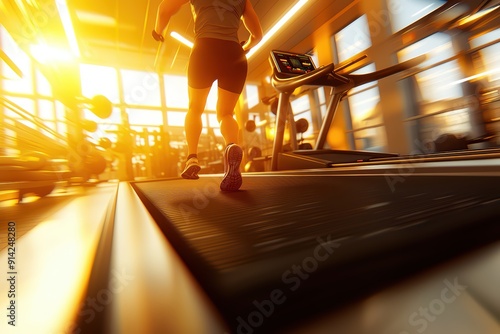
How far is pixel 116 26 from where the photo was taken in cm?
553

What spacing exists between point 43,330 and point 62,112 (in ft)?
12.7

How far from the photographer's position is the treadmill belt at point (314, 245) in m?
0.33

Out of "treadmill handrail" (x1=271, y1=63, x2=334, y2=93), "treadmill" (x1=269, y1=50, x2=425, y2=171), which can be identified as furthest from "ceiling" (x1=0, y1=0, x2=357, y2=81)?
"treadmill handrail" (x1=271, y1=63, x2=334, y2=93)

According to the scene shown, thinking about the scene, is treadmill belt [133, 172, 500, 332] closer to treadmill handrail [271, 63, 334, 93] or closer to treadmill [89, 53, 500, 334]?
treadmill [89, 53, 500, 334]

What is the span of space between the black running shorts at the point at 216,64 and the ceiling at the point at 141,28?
287 centimetres

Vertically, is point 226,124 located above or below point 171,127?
below

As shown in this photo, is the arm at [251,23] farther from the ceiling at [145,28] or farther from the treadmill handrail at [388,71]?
the ceiling at [145,28]

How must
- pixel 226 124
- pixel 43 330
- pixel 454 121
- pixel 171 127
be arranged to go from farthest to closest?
pixel 171 127
pixel 454 121
pixel 226 124
pixel 43 330

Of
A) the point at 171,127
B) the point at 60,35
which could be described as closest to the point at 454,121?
the point at 60,35

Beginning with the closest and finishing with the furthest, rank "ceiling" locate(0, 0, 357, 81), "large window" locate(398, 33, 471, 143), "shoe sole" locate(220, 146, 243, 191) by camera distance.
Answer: "shoe sole" locate(220, 146, 243, 191)
"large window" locate(398, 33, 471, 143)
"ceiling" locate(0, 0, 357, 81)

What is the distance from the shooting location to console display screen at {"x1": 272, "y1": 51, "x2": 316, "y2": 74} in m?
2.78

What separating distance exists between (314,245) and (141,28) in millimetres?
6390

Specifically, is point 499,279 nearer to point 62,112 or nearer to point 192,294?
point 192,294

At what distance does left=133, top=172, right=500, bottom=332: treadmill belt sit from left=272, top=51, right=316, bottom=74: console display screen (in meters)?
2.31
